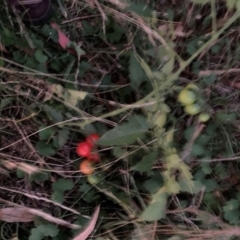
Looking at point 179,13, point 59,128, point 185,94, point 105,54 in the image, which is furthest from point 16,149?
point 179,13

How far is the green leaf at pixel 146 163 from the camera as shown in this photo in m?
1.15

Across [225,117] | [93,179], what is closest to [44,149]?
[93,179]

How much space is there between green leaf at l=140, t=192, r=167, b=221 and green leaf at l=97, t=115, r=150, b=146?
6.1 inches

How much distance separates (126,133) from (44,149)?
229 millimetres

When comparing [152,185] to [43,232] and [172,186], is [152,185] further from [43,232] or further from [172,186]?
[43,232]

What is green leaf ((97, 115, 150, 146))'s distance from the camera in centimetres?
113

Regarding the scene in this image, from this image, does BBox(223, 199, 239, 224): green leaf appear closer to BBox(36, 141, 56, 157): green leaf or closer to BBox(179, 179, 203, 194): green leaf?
BBox(179, 179, 203, 194): green leaf

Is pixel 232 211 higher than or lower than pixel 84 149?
lower

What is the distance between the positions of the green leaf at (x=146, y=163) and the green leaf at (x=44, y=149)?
23 cm

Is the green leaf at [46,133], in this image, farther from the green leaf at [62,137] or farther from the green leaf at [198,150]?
the green leaf at [198,150]

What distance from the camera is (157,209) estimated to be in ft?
3.75

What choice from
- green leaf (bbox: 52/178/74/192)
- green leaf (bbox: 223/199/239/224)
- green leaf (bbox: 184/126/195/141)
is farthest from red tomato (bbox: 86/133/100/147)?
green leaf (bbox: 223/199/239/224)

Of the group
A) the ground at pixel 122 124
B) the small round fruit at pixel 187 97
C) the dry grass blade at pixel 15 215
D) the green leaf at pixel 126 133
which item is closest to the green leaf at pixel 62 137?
the ground at pixel 122 124

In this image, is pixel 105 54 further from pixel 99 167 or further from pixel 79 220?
pixel 79 220
